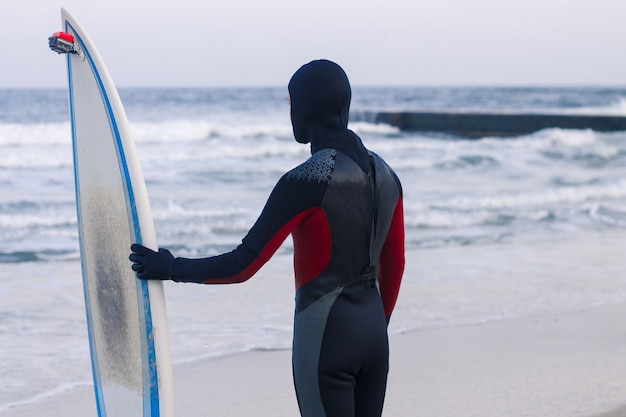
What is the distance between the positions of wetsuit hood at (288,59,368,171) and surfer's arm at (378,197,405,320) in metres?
0.20

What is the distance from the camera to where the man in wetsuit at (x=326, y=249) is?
189 centimetres

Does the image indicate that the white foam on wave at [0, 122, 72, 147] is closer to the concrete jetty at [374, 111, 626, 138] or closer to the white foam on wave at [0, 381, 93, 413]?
the concrete jetty at [374, 111, 626, 138]

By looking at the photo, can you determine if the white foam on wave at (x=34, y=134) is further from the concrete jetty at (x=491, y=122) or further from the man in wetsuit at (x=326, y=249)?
the man in wetsuit at (x=326, y=249)

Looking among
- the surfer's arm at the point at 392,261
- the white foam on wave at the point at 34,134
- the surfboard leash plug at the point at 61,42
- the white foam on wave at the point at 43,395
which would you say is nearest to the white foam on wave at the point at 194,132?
the white foam on wave at the point at 34,134

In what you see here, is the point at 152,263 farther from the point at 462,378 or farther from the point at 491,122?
the point at 491,122

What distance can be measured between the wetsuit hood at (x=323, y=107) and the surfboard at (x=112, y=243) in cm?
57

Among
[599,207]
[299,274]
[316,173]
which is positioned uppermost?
[316,173]

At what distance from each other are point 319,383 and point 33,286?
15.0ft

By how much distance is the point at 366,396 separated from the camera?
6.73 ft

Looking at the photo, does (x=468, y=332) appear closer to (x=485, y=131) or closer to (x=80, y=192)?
Answer: (x=80, y=192)

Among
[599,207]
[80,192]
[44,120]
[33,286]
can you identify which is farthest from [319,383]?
[44,120]

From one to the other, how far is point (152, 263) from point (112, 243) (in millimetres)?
506

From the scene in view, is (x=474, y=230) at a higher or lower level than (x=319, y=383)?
lower

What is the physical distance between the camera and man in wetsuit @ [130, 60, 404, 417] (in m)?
1.89
